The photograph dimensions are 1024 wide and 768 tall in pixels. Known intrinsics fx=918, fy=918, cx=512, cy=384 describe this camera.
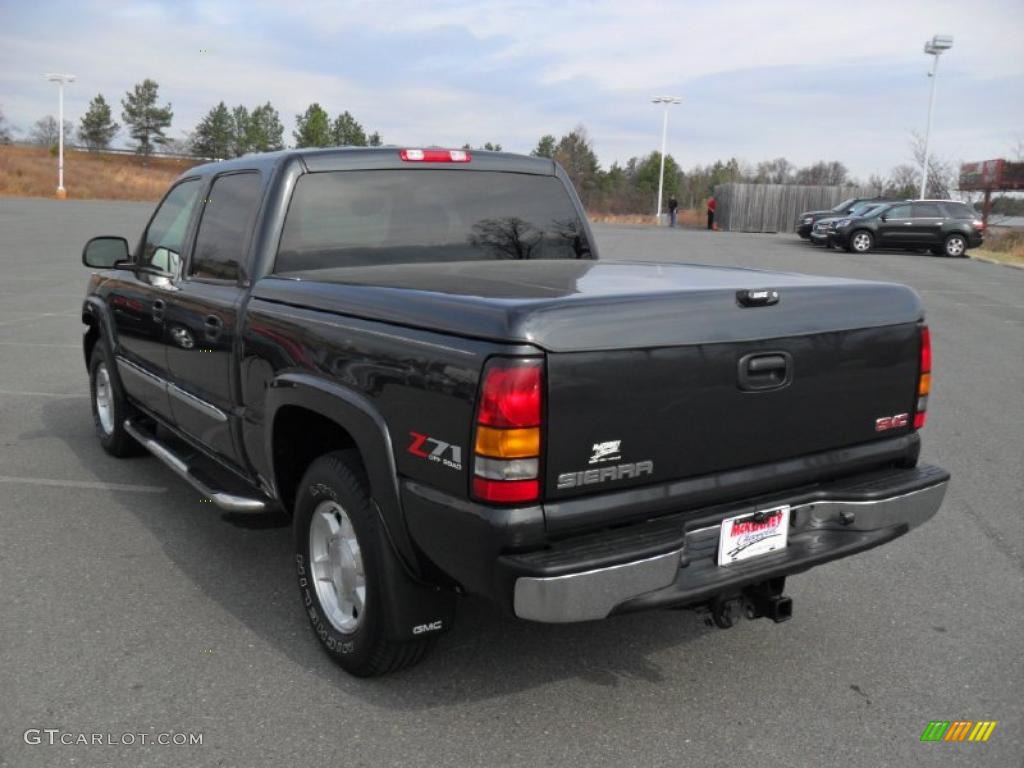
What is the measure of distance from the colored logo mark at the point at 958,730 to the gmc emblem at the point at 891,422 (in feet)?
3.30

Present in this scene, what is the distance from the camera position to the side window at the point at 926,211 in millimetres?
28047

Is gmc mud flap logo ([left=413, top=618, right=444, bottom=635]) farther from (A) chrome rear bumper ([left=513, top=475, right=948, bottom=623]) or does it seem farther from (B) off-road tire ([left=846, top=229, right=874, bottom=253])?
(B) off-road tire ([left=846, top=229, right=874, bottom=253])

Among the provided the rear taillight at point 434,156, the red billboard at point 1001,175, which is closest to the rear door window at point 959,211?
the red billboard at point 1001,175

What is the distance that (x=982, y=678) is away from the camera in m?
3.34

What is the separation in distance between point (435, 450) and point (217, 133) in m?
98.3

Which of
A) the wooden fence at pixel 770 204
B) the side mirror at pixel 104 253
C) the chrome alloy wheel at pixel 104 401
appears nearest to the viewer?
the side mirror at pixel 104 253

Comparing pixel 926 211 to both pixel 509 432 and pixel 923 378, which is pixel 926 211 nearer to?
pixel 923 378

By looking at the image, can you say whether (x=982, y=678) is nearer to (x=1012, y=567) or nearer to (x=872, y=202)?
(x=1012, y=567)

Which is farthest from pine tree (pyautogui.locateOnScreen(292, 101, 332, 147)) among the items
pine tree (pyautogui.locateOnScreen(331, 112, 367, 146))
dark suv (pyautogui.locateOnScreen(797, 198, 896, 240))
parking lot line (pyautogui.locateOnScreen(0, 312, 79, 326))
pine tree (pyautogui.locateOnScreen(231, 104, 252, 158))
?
parking lot line (pyautogui.locateOnScreen(0, 312, 79, 326))

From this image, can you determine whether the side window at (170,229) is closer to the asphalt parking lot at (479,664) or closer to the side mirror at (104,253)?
the side mirror at (104,253)

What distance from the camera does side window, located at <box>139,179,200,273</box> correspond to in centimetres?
470

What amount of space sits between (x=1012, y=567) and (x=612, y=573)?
2.79 m

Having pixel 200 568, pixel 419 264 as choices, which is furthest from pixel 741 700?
pixel 200 568

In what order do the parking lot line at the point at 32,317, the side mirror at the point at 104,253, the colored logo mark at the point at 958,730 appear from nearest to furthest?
1. the colored logo mark at the point at 958,730
2. the side mirror at the point at 104,253
3. the parking lot line at the point at 32,317
